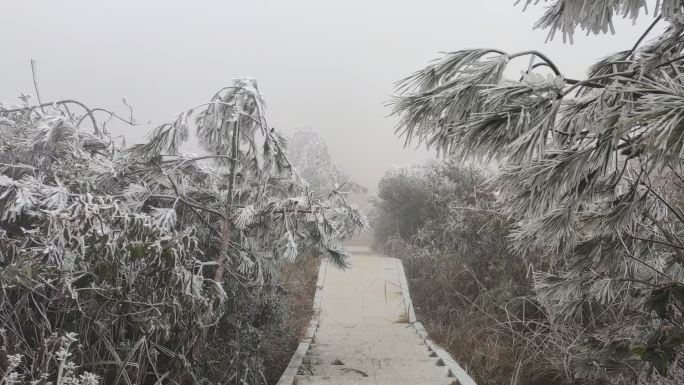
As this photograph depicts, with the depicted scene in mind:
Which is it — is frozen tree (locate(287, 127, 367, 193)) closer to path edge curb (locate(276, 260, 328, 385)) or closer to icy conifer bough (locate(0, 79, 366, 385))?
path edge curb (locate(276, 260, 328, 385))

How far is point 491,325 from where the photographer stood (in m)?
5.80

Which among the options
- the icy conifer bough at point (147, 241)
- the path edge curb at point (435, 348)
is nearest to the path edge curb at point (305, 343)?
the icy conifer bough at point (147, 241)

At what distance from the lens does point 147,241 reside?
273 centimetres

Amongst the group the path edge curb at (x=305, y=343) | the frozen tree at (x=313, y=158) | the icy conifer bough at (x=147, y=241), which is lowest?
the path edge curb at (x=305, y=343)

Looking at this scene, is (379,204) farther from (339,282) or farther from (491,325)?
(491,325)

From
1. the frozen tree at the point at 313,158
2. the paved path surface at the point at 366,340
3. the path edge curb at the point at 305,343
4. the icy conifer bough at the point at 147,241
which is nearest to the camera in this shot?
the icy conifer bough at the point at 147,241

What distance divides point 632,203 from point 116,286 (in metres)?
2.85

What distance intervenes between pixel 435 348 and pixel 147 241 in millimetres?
3862

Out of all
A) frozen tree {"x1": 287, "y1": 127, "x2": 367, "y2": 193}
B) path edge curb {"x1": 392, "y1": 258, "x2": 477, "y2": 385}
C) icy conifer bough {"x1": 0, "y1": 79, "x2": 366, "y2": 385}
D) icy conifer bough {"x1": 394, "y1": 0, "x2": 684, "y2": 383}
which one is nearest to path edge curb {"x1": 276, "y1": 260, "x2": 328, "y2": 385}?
icy conifer bough {"x1": 0, "y1": 79, "x2": 366, "y2": 385}

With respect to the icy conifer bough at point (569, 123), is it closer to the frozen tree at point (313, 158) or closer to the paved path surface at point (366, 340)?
the paved path surface at point (366, 340)

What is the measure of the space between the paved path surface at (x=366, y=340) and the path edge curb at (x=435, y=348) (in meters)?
0.05

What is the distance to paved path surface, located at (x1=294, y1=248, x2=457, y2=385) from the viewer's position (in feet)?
15.4

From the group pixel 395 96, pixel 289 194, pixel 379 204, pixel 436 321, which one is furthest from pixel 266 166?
pixel 379 204

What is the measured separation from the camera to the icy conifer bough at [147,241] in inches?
101
